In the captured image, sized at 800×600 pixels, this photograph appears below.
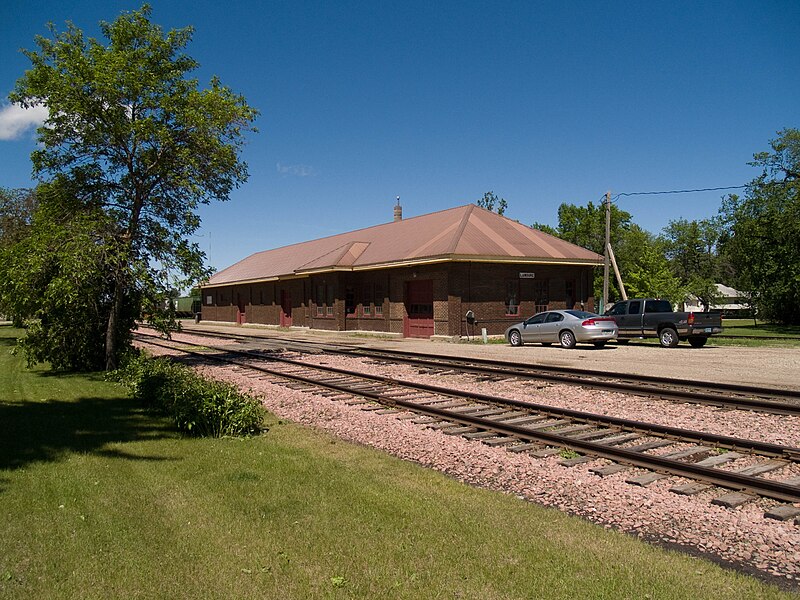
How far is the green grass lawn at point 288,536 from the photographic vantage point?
12.8 feet

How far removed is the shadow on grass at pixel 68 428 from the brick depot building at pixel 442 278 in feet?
60.7

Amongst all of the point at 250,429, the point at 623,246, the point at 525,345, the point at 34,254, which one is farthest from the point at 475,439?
the point at 623,246

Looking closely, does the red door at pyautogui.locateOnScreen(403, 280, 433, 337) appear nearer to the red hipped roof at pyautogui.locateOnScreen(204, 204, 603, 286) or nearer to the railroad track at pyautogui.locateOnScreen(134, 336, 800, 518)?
the red hipped roof at pyautogui.locateOnScreen(204, 204, 603, 286)

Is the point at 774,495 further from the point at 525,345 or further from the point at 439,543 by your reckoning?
the point at 525,345

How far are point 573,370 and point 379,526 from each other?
10.7 metres

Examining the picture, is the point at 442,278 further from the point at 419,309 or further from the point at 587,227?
the point at 587,227

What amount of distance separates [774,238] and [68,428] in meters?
45.8

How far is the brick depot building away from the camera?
2792 centimetres

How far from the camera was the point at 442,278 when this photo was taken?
2784 cm

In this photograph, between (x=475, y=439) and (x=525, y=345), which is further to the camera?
(x=525, y=345)

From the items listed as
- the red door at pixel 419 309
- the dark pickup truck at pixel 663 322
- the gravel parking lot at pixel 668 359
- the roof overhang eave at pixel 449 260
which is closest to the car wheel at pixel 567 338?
the gravel parking lot at pixel 668 359

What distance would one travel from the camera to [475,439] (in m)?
8.17

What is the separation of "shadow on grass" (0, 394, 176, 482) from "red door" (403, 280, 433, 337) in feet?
63.6

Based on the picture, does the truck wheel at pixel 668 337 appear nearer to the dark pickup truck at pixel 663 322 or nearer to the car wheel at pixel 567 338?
the dark pickup truck at pixel 663 322
